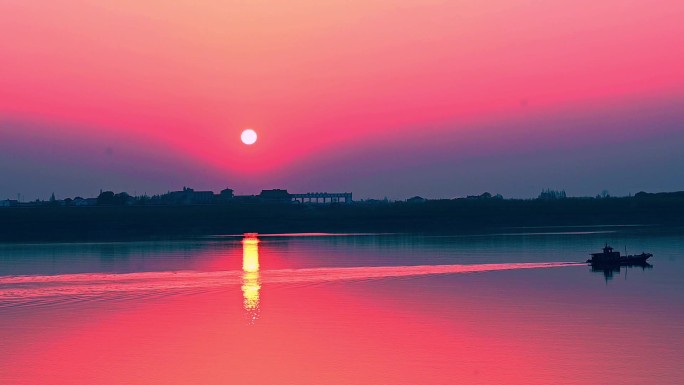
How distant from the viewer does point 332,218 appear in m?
176

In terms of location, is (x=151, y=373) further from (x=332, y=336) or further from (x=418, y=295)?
(x=418, y=295)

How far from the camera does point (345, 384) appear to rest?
29422 mm

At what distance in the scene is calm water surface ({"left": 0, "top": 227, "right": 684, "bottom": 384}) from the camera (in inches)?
1241

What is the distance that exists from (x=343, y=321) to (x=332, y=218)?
133 m

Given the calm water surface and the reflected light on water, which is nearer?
the calm water surface

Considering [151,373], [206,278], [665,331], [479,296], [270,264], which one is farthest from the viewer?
[270,264]

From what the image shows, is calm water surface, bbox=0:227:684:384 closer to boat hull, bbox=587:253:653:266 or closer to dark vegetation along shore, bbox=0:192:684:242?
boat hull, bbox=587:253:653:266

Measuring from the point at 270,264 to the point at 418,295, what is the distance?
88.2 feet

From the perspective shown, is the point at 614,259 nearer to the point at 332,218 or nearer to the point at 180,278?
the point at 180,278

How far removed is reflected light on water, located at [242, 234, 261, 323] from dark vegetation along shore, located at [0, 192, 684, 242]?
62.1m

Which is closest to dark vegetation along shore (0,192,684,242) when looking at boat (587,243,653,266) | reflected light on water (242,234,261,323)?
reflected light on water (242,234,261,323)

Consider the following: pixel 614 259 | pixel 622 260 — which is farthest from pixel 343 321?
pixel 622 260

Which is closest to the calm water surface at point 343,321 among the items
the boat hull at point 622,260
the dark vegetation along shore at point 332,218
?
the boat hull at point 622,260

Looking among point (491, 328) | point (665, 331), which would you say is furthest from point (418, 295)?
point (665, 331)
